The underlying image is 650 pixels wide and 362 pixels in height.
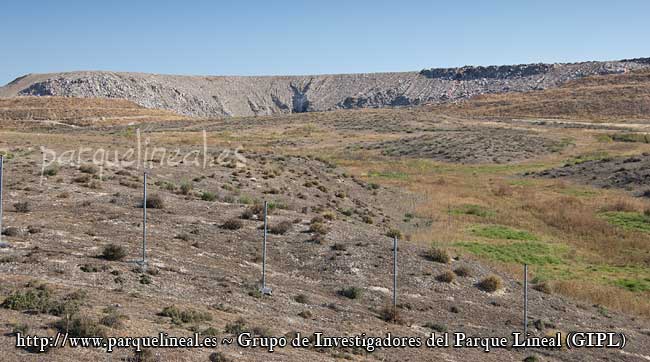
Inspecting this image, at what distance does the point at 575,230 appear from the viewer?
35.3 metres

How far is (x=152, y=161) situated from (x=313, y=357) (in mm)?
32992

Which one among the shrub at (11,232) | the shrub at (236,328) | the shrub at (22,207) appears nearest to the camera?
the shrub at (236,328)

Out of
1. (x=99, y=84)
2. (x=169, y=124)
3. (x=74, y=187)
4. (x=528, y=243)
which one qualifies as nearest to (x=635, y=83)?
(x=169, y=124)

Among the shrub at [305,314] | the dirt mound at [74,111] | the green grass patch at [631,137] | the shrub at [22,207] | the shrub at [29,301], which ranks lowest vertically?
the shrub at [305,314]

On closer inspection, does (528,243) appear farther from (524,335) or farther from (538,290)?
(524,335)

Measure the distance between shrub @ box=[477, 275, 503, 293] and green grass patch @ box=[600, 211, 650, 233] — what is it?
17420mm

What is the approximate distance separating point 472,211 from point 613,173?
2266 centimetres

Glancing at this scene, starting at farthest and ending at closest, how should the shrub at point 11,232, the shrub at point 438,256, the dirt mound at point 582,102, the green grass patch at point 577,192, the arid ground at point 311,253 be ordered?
the dirt mound at point 582,102
the green grass patch at point 577,192
the shrub at point 438,256
the shrub at point 11,232
the arid ground at point 311,253

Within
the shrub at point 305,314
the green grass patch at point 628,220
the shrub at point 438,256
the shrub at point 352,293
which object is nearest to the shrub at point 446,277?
the shrub at point 438,256

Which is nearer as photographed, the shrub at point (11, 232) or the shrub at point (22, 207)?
the shrub at point (11, 232)

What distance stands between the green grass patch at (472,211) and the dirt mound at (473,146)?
101 ft

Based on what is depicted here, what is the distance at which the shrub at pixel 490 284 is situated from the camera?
2155 centimetres

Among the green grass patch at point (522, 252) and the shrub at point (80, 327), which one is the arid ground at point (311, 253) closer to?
the shrub at point (80, 327)

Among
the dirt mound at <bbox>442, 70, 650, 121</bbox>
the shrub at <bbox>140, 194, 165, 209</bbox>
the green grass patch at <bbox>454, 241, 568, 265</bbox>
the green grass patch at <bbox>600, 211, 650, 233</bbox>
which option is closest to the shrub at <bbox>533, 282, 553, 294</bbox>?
the green grass patch at <bbox>454, 241, 568, 265</bbox>
